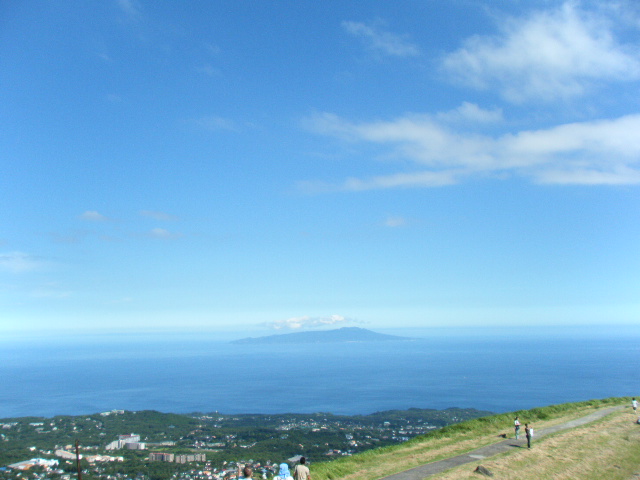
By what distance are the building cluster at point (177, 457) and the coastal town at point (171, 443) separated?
2.9 inches

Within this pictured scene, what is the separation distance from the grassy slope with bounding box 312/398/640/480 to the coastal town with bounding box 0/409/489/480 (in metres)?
3.89

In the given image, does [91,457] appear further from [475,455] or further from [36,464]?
[475,455]

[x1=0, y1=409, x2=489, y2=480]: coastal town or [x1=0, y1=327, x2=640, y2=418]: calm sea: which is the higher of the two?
[x1=0, y1=409, x2=489, y2=480]: coastal town

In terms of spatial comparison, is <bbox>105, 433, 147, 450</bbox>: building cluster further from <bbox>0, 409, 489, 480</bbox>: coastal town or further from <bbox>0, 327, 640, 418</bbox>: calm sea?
<bbox>0, 327, 640, 418</bbox>: calm sea

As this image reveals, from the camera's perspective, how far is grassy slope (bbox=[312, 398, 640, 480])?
14.1m

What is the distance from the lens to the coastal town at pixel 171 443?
26.2 meters

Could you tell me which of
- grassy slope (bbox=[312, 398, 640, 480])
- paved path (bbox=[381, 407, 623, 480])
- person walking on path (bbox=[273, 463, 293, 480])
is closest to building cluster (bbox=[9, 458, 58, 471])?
grassy slope (bbox=[312, 398, 640, 480])

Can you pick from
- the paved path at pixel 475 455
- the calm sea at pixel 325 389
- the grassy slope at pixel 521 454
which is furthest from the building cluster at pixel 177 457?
the calm sea at pixel 325 389

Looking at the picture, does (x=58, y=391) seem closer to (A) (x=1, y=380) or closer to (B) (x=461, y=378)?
(A) (x=1, y=380)

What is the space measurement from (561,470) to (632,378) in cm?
12625

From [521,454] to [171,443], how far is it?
34.8 meters

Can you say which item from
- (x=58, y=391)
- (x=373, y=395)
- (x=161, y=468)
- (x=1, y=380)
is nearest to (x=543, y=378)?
(x=373, y=395)

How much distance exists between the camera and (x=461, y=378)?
13338 centimetres

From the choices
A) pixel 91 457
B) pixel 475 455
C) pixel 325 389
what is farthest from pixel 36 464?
pixel 325 389
